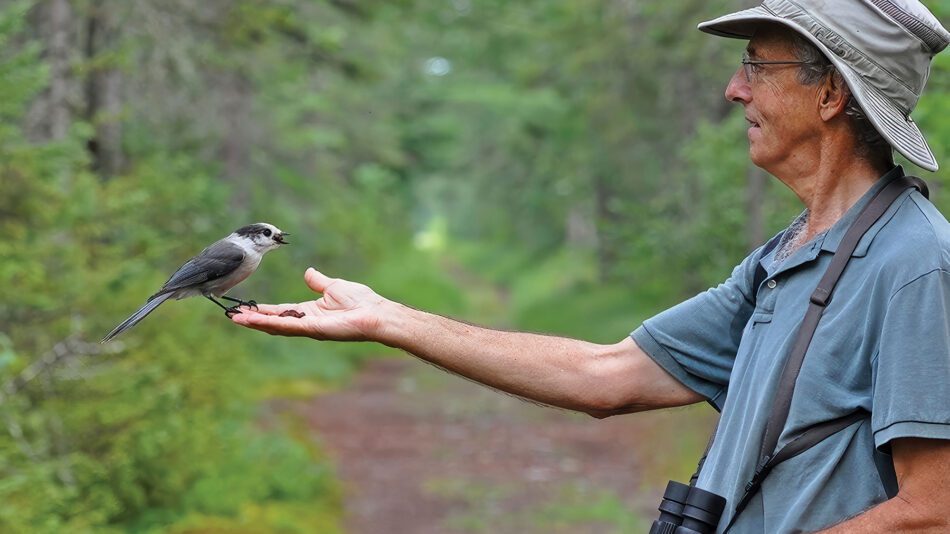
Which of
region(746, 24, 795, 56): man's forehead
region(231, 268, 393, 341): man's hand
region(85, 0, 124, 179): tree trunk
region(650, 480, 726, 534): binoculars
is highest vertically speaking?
region(85, 0, 124, 179): tree trunk

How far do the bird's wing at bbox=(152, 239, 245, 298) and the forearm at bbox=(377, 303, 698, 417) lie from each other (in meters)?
0.86

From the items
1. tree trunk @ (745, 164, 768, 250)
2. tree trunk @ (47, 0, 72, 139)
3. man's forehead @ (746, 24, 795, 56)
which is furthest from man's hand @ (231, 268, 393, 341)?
tree trunk @ (745, 164, 768, 250)

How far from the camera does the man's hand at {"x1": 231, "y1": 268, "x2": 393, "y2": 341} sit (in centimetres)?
317

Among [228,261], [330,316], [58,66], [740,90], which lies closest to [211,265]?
[228,261]

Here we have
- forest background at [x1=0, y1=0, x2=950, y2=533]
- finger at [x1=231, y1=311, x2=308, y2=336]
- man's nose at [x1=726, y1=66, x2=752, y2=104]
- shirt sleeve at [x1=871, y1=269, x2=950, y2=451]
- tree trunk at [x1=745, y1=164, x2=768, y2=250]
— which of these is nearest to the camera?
shirt sleeve at [x1=871, y1=269, x2=950, y2=451]

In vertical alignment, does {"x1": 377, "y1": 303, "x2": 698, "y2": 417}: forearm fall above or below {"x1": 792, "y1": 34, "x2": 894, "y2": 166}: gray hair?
below

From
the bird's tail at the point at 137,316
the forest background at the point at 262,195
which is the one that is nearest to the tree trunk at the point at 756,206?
the forest background at the point at 262,195

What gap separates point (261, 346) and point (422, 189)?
4379 centimetres

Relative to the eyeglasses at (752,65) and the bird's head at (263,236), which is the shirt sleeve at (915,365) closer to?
the eyeglasses at (752,65)

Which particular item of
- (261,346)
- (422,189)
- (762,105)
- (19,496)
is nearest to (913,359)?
(762,105)

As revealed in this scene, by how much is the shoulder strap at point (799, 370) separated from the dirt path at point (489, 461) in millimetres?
8243

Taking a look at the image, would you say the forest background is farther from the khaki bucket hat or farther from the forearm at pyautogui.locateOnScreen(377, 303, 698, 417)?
the khaki bucket hat

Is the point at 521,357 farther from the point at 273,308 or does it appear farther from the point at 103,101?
the point at 103,101

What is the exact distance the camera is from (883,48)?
2.70 meters
